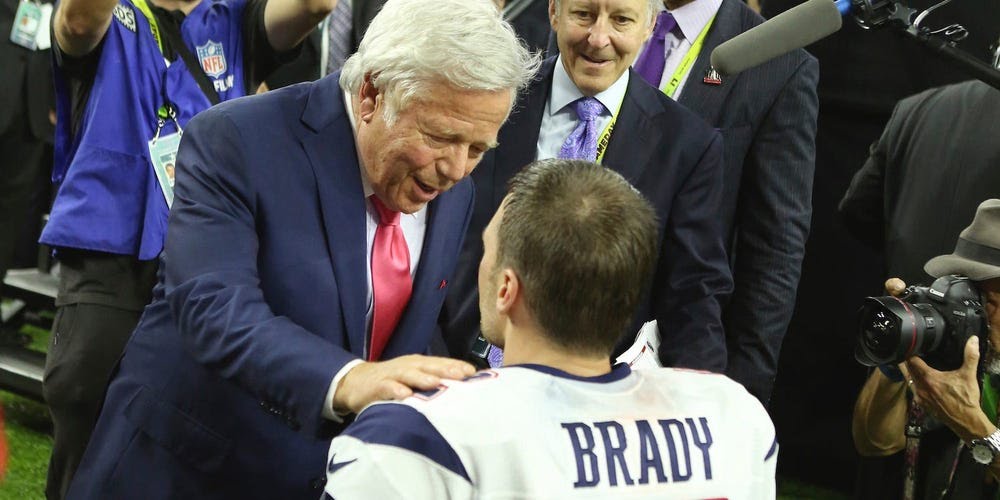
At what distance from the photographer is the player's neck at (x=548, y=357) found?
1.83 meters

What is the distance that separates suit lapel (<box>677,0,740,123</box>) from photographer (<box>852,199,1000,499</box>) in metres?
0.63

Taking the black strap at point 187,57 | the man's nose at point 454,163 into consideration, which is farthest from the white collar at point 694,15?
the man's nose at point 454,163

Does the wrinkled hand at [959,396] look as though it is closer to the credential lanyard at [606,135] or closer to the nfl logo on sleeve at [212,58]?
the credential lanyard at [606,135]

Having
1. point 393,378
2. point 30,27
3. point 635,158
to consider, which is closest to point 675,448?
point 393,378

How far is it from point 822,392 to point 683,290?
2.62m

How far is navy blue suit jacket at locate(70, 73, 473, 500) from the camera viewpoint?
7.22 ft

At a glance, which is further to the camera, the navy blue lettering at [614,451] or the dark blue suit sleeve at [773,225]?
the dark blue suit sleeve at [773,225]

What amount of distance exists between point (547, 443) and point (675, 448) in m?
0.19

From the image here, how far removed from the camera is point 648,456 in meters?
1.77

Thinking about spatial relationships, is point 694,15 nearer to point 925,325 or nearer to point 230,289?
point 925,325

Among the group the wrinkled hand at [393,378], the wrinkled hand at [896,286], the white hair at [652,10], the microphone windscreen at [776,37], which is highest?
the microphone windscreen at [776,37]

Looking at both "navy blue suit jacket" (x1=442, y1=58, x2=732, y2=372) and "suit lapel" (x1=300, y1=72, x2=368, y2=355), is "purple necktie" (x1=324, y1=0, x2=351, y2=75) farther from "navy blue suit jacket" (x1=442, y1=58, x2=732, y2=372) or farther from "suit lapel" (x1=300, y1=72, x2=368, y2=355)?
"suit lapel" (x1=300, y1=72, x2=368, y2=355)

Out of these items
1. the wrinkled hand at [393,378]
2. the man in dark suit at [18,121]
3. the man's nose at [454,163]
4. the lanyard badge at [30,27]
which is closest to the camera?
the wrinkled hand at [393,378]

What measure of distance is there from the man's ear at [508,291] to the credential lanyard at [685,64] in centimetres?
169
